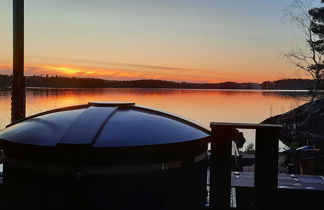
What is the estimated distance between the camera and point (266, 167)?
4.42 metres

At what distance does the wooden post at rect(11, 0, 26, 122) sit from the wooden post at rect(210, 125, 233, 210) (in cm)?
336

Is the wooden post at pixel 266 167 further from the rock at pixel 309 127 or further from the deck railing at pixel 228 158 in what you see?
the rock at pixel 309 127

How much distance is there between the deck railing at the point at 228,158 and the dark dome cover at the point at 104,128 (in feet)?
0.76

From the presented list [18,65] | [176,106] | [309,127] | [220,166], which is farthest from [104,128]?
[176,106]

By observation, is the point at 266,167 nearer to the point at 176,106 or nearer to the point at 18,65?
the point at 18,65

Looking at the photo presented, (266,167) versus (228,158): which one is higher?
(228,158)

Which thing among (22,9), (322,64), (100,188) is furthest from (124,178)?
(322,64)

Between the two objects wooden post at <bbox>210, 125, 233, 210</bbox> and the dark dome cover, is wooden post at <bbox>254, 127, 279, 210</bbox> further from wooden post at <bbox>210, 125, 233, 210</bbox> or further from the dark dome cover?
the dark dome cover

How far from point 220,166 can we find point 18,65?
3679 mm

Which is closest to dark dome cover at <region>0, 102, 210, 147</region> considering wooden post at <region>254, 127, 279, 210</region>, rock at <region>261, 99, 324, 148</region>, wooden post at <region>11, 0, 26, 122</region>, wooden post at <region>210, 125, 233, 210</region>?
wooden post at <region>210, 125, 233, 210</region>

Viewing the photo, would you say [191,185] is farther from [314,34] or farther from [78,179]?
[314,34]

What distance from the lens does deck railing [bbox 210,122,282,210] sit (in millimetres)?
4367

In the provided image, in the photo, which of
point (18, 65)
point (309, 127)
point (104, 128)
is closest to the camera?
point (104, 128)

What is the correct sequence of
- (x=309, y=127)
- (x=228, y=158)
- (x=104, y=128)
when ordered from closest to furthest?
(x=104, y=128), (x=228, y=158), (x=309, y=127)
